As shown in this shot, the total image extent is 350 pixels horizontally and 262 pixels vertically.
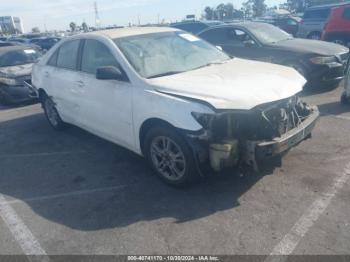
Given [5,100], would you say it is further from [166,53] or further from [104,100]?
[166,53]

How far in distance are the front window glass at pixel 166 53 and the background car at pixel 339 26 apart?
29.7 feet

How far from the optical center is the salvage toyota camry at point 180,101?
11.6 ft

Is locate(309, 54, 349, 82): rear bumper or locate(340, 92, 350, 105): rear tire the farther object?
locate(309, 54, 349, 82): rear bumper

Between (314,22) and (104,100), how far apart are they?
14.3 m

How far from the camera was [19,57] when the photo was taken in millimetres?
10422

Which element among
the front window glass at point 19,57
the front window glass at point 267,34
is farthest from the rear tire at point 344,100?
the front window glass at point 19,57

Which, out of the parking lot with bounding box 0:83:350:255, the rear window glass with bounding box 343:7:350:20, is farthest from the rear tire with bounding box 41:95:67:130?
the rear window glass with bounding box 343:7:350:20

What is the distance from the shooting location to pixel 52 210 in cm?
389

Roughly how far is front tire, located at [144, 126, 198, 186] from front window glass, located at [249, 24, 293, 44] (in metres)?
5.65

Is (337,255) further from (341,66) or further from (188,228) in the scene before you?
(341,66)

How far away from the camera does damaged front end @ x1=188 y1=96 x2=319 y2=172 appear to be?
11.5ft

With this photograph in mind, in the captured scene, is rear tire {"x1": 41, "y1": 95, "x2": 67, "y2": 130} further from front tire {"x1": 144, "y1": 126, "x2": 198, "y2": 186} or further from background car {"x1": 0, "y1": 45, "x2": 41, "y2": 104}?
background car {"x1": 0, "y1": 45, "x2": 41, "y2": 104}

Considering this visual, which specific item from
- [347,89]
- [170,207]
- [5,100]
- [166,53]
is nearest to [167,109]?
[170,207]

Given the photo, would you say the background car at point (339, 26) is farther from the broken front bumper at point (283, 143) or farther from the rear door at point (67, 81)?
the rear door at point (67, 81)
